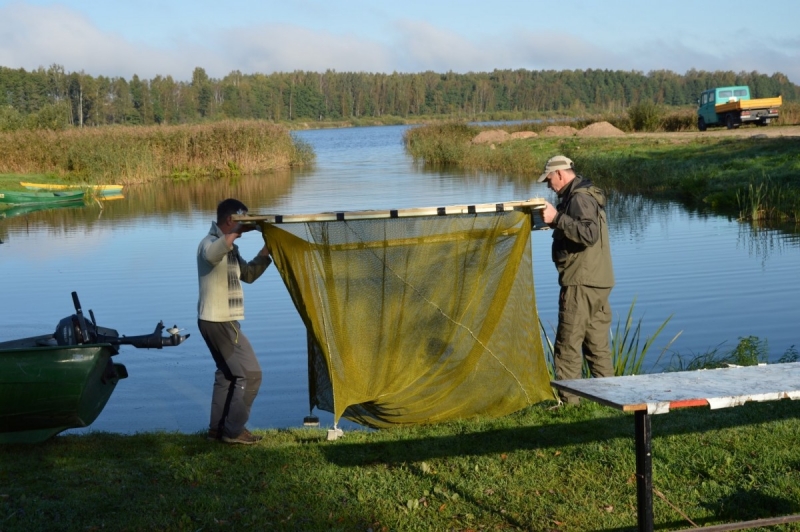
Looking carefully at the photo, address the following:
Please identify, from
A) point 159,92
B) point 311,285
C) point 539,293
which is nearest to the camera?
point 311,285

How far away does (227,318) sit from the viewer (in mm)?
6684

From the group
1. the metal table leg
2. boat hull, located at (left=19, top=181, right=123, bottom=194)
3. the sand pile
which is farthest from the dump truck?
the metal table leg

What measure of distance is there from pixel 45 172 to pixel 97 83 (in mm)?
89797

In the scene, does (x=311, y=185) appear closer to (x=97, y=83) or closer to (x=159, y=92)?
(x=97, y=83)

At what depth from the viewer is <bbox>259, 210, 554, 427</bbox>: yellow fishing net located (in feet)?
21.4

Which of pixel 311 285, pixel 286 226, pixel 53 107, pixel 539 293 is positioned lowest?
pixel 539 293

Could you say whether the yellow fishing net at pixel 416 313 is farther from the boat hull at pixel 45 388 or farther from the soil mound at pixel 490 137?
the soil mound at pixel 490 137

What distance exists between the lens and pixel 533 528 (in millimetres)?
5117

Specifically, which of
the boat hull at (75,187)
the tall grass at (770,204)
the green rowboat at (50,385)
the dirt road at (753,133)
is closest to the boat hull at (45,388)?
the green rowboat at (50,385)

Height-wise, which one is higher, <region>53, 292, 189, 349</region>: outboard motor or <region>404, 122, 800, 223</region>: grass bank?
<region>404, 122, 800, 223</region>: grass bank

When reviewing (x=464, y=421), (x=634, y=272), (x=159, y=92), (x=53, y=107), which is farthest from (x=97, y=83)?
(x=464, y=421)

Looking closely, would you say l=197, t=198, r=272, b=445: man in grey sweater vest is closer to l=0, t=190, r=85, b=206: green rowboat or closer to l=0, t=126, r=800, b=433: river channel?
l=0, t=126, r=800, b=433: river channel

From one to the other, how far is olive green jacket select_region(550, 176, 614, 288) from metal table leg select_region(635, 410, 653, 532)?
272cm

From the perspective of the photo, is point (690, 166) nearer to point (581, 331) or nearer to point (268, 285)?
point (268, 285)
